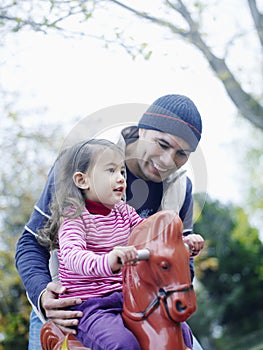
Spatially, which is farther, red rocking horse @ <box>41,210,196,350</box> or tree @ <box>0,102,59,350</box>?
tree @ <box>0,102,59,350</box>

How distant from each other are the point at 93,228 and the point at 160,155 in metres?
0.33

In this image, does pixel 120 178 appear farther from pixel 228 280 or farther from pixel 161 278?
pixel 228 280

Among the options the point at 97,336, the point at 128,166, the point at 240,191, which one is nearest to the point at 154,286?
the point at 97,336

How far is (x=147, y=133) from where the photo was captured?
196 centimetres

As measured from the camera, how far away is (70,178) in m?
1.88

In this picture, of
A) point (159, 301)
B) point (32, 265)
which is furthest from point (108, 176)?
point (32, 265)

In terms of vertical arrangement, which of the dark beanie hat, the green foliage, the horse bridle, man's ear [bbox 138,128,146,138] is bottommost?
the green foliage

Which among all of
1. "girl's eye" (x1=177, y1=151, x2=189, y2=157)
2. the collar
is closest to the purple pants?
the collar

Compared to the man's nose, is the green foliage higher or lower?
lower

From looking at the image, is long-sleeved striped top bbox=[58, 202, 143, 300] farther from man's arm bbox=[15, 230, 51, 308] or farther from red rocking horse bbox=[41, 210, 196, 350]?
man's arm bbox=[15, 230, 51, 308]

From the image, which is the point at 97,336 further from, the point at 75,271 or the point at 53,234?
the point at 53,234

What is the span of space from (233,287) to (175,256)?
11.2m

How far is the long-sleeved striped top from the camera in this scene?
1784 millimetres

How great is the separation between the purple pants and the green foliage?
1007 centimetres
